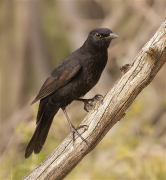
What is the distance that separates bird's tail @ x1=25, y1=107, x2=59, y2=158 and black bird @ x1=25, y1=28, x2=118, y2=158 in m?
0.01

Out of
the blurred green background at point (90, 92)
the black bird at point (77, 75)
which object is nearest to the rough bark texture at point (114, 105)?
the black bird at point (77, 75)

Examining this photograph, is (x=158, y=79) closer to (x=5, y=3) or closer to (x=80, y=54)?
(x=80, y=54)

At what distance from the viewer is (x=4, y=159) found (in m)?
4.78

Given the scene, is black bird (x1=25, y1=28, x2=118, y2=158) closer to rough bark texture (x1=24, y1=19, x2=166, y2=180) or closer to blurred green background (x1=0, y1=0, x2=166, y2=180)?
rough bark texture (x1=24, y1=19, x2=166, y2=180)

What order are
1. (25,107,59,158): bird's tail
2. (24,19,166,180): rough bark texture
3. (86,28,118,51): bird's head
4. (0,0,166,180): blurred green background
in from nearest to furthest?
(24,19,166,180): rough bark texture → (86,28,118,51): bird's head → (25,107,59,158): bird's tail → (0,0,166,180): blurred green background

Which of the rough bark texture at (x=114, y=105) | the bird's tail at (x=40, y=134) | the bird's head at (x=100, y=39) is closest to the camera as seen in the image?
the rough bark texture at (x=114, y=105)

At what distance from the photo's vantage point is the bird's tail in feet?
12.8

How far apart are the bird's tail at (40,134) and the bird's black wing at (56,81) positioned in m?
0.28

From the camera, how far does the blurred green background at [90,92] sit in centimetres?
482

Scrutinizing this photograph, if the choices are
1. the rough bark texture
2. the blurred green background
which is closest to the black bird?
the rough bark texture

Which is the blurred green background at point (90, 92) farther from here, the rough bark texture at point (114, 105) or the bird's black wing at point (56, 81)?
the bird's black wing at point (56, 81)

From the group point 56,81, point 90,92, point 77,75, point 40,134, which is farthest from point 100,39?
point 90,92

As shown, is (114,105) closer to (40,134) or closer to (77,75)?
(77,75)

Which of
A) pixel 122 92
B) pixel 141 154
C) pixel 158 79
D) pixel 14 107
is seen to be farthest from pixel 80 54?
pixel 14 107
